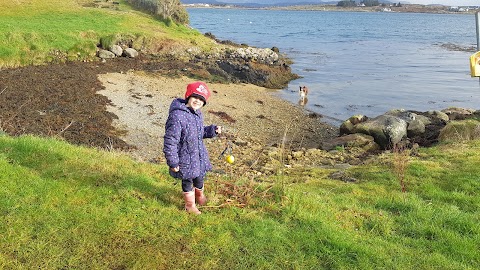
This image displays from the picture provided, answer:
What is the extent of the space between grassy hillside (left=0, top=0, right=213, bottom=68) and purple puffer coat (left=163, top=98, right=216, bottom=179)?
21043 mm

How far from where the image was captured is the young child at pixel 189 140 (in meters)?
5.48

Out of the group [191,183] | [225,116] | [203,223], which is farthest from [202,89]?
[225,116]

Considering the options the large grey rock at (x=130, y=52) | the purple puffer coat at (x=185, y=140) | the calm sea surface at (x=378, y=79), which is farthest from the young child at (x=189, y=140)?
the large grey rock at (x=130, y=52)

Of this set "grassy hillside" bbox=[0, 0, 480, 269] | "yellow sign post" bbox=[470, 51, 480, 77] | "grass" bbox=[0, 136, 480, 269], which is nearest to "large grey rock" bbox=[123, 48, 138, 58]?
"grassy hillside" bbox=[0, 0, 480, 269]

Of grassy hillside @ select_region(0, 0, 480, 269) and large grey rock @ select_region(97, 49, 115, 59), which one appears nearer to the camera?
grassy hillside @ select_region(0, 0, 480, 269)

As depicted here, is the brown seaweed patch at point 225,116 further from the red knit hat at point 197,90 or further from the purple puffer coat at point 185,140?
A: the red knit hat at point 197,90

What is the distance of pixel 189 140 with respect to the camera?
18.6 ft

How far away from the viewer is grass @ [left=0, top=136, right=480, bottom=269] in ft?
16.4

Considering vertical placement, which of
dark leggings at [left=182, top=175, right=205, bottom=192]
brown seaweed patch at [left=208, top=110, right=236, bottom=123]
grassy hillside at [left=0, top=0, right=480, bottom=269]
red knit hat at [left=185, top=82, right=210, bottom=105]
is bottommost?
brown seaweed patch at [left=208, top=110, right=236, bottom=123]

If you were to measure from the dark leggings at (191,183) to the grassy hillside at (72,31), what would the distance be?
21.0 metres

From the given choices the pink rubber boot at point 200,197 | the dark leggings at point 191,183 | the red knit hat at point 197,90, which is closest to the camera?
the red knit hat at point 197,90

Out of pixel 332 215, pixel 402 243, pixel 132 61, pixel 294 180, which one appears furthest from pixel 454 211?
pixel 132 61

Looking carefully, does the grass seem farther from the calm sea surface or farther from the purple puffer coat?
the calm sea surface

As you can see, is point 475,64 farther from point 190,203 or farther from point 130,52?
point 130,52
